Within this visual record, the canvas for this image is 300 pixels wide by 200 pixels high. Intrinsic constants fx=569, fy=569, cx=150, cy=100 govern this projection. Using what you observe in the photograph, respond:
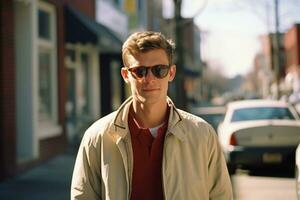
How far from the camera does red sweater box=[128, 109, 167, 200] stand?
280cm

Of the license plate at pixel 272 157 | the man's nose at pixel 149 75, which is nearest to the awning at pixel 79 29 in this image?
the license plate at pixel 272 157

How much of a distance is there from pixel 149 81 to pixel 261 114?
28.6 ft

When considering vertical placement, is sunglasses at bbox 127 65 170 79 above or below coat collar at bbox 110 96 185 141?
above

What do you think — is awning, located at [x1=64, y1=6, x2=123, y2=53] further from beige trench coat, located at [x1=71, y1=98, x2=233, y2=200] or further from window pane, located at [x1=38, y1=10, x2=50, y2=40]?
beige trench coat, located at [x1=71, y1=98, x2=233, y2=200]

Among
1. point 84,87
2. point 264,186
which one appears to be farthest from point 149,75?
point 84,87

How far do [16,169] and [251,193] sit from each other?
4.02 metres

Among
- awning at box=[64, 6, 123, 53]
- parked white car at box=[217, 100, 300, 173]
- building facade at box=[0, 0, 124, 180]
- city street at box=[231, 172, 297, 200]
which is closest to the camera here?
city street at box=[231, 172, 297, 200]

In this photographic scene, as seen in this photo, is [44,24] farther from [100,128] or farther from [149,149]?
[149,149]

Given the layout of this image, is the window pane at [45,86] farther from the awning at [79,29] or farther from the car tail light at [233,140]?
the car tail light at [233,140]

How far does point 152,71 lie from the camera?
9.39ft

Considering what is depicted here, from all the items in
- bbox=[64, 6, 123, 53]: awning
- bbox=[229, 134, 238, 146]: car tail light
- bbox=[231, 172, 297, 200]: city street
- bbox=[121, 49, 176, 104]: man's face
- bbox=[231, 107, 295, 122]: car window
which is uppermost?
bbox=[64, 6, 123, 53]: awning

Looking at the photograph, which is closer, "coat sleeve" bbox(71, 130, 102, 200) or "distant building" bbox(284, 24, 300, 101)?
"coat sleeve" bbox(71, 130, 102, 200)

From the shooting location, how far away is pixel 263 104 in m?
11.7

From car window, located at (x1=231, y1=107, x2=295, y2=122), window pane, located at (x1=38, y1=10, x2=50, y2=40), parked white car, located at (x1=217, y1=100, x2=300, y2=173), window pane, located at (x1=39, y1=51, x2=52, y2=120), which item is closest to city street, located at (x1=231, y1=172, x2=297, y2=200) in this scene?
parked white car, located at (x1=217, y1=100, x2=300, y2=173)
